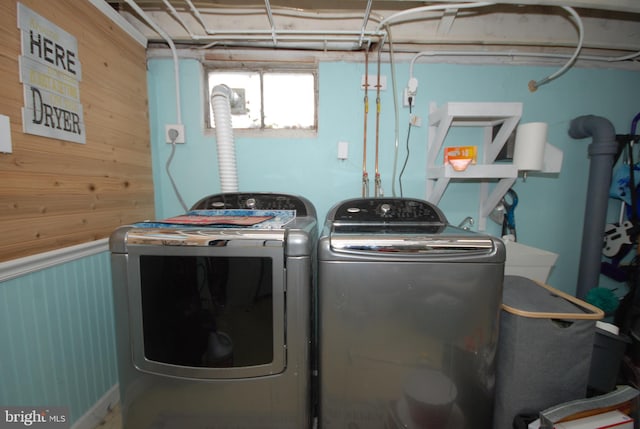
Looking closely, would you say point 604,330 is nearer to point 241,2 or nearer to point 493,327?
point 493,327

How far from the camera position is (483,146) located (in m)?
1.66

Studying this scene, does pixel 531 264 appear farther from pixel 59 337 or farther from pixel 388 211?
pixel 59 337

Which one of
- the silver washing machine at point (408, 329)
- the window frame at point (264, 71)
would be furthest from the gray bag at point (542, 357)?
the window frame at point (264, 71)

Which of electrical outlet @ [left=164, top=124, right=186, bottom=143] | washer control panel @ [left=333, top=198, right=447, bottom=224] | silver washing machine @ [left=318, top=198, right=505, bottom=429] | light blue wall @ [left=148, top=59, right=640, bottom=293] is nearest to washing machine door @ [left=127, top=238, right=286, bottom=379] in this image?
silver washing machine @ [left=318, top=198, right=505, bottom=429]

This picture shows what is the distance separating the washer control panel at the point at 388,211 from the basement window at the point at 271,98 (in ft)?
2.31

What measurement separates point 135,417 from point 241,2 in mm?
2100

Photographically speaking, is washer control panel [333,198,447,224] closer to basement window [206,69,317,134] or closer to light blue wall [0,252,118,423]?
basement window [206,69,317,134]

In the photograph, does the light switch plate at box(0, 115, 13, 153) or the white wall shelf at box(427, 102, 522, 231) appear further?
the white wall shelf at box(427, 102, 522, 231)

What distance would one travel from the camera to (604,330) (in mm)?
1172

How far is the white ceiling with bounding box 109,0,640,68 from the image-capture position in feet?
4.80

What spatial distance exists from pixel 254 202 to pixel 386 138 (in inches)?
38.1

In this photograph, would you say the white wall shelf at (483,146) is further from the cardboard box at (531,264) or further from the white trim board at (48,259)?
the white trim board at (48,259)

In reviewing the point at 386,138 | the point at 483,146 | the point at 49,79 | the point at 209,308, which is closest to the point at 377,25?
the point at 386,138

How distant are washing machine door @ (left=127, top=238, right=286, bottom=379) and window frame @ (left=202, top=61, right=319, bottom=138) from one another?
104 centimetres
